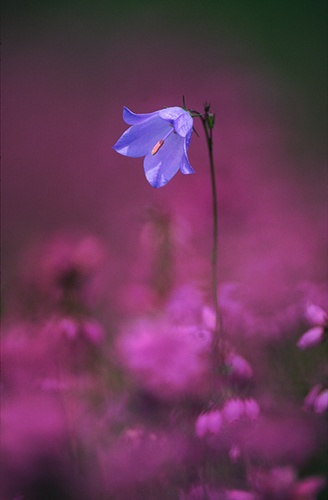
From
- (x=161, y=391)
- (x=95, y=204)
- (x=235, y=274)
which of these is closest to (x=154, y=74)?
(x=95, y=204)

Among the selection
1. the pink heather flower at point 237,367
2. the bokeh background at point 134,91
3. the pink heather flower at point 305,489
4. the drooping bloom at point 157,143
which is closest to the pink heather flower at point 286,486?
the pink heather flower at point 305,489

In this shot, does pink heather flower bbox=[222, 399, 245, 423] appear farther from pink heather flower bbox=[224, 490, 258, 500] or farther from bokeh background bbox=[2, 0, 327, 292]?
bokeh background bbox=[2, 0, 327, 292]

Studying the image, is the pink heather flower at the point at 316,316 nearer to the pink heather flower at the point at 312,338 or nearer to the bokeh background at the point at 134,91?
the pink heather flower at the point at 312,338

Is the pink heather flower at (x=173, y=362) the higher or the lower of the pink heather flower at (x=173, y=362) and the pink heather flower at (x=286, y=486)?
the higher

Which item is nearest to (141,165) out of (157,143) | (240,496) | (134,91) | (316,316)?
(134,91)

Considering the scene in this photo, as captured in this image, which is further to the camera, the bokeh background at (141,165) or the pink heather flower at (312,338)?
the bokeh background at (141,165)

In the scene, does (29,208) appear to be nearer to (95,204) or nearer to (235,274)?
(95,204)

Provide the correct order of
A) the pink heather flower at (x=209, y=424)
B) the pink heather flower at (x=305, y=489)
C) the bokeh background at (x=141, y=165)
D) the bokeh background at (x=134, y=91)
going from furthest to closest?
1. the bokeh background at (x=134, y=91)
2. the bokeh background at (x=141, y=165)
3. the pink heather flower at (x=209, y=424)
4. the pink heather flower at (x=305, y=489)
